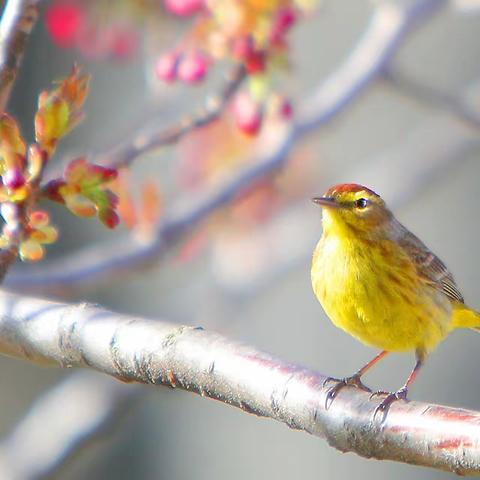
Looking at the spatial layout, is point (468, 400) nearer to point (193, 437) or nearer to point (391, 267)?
point (193, 437)

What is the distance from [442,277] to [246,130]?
98cm

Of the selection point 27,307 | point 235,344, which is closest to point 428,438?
point 235,344

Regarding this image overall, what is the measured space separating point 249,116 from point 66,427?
74.4 inches

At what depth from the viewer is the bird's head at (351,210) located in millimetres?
3775

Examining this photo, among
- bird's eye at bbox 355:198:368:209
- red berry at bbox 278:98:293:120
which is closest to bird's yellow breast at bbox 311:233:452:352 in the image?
bird's eye at bbox 355:198:368:209

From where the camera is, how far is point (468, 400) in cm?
791

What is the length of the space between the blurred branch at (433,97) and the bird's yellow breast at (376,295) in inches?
27.8

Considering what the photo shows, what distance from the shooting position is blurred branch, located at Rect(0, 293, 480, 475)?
7.35ft

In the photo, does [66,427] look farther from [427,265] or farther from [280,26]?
[280,26]

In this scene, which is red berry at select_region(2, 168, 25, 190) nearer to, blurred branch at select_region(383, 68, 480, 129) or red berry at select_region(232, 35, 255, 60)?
red berry at select_region(232, 35, 255, 60)

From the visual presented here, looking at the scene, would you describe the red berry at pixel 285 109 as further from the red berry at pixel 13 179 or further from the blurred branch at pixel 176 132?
the red berry at pixel 13 179

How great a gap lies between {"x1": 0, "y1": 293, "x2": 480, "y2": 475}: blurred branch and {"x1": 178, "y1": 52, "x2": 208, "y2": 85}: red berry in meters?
1.26

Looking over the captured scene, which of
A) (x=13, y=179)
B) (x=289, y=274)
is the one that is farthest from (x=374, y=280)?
(x=289, y=274)

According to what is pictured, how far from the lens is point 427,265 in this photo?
4191 millimetres
